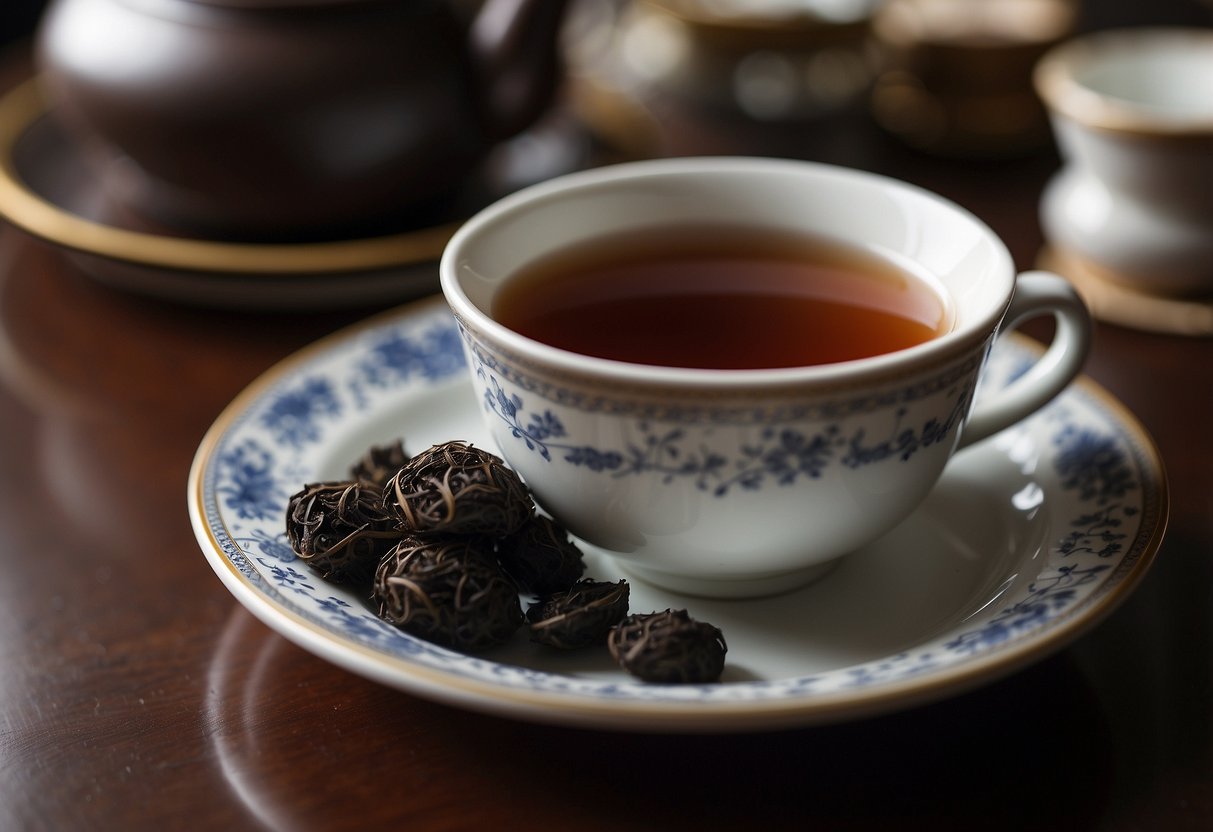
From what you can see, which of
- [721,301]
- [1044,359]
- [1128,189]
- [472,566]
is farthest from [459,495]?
[1128,189]

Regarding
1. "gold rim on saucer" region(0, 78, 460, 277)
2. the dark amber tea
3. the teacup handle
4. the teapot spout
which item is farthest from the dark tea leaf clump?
the teapot spout

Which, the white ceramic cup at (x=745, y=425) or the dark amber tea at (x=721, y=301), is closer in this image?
the white ceramic cup at (x=745, y=425)

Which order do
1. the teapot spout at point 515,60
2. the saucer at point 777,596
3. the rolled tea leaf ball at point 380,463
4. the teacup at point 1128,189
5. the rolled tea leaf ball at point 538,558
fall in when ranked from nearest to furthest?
the saucer at point 777,596
the rolled tea leaf ball at point 538,558
the rolled tea leaf ball at point 380,463
the teacup at point 1128,189
the teapot spout at point 515,60

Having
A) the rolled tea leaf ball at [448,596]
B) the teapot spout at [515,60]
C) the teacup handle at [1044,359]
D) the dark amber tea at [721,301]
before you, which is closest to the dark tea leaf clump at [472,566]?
the rolled tea leaf ball at [448,596]

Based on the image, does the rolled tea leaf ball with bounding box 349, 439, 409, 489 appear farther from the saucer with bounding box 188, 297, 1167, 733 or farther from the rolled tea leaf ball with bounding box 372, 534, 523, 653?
the rolled tea leaf ball with bounding box 372, 534, 523, 653

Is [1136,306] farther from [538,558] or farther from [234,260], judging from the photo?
[234,260]

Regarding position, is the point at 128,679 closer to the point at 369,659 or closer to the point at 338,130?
the point at 369,659

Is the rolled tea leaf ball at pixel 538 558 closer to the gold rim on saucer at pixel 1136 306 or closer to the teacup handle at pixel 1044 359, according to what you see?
the teacup handle at pixel 1044 359
